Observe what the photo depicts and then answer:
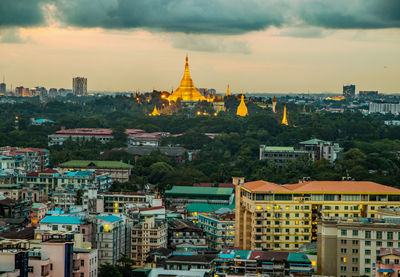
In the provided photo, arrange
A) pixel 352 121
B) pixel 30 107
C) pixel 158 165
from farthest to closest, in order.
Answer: pixel 30 107, pixel 352 121, pixel 158 165

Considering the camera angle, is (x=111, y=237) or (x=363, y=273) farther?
(x=111, y=237)

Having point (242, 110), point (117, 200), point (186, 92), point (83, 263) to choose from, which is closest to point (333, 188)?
point (83, 263)

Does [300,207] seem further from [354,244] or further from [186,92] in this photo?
[186,92]

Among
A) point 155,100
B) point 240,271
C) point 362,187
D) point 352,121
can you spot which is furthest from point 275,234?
point 155,100

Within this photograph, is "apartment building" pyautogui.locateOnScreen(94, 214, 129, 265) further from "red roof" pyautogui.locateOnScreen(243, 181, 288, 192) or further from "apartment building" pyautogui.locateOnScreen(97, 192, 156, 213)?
"apartment building" pyautogui.locateOnScreen(97, 192, 156, 213)

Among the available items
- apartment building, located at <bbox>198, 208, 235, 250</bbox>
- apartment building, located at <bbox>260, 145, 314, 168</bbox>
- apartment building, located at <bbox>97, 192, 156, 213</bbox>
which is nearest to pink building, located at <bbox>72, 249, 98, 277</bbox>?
apartment building, located at <bbox>198, 208, 235, 250</bbox>

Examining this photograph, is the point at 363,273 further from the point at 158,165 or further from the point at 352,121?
the point at 352,121

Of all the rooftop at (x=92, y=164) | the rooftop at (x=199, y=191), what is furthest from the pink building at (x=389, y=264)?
the rooftop at (x=92, y=164)
